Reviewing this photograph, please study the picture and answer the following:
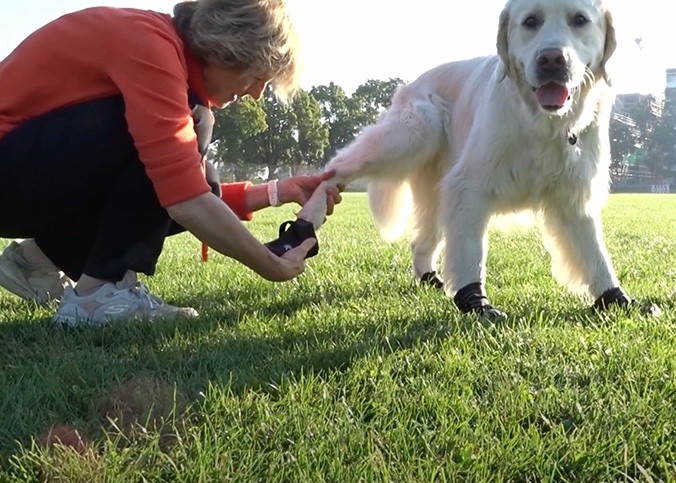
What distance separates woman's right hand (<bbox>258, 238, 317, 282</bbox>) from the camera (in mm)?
2418

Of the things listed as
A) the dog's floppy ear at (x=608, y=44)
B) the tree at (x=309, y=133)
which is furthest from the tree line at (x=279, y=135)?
the dog's floppy ear at (x=608, y=44)

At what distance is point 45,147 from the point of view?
2477 millimetres

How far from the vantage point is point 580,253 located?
3.25m

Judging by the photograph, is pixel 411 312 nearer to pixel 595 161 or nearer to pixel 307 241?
pixel 307 241

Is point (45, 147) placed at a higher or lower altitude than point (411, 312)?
higher

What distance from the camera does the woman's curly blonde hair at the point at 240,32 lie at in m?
2.49

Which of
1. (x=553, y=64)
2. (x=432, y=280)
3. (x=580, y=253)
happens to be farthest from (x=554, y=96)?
(x=432, y=280)

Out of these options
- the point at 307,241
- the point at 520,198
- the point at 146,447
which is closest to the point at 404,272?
the point at 520,198

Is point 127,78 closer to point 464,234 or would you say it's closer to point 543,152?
point 464,234

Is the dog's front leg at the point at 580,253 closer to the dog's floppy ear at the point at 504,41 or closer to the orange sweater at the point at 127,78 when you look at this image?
the dog's floppy ear at the point at 504,41

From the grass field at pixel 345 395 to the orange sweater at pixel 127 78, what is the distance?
23.2 inches

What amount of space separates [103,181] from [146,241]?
286 millimetres

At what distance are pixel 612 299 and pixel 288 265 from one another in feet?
5.01

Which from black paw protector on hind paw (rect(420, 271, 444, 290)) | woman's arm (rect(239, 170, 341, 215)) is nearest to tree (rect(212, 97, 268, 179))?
black paw protector on hind paw (rect(420, 271, 444, 290))
